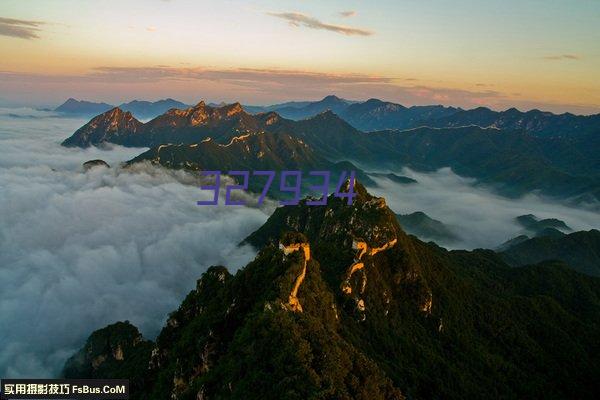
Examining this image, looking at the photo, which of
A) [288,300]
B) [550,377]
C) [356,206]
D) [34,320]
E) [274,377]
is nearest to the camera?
[274,377]

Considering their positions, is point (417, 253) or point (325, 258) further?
point (417, 253)

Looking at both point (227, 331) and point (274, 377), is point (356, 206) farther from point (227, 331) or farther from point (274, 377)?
point (274, 377)

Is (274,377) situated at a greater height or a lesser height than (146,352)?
greater

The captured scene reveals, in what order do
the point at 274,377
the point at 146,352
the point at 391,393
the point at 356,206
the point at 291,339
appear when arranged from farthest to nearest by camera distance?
the point at 356,206, the point at 146,352, the point at 391,393, the point at 291,339, the point at 274,377

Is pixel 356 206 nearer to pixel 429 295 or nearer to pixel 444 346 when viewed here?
pixel 429 295

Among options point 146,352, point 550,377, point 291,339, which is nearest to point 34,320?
point 146,352

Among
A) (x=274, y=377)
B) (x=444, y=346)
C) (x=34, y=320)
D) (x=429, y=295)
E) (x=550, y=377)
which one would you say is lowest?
(x=34, y=320)

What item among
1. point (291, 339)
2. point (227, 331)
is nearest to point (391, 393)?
point (291, 339)
